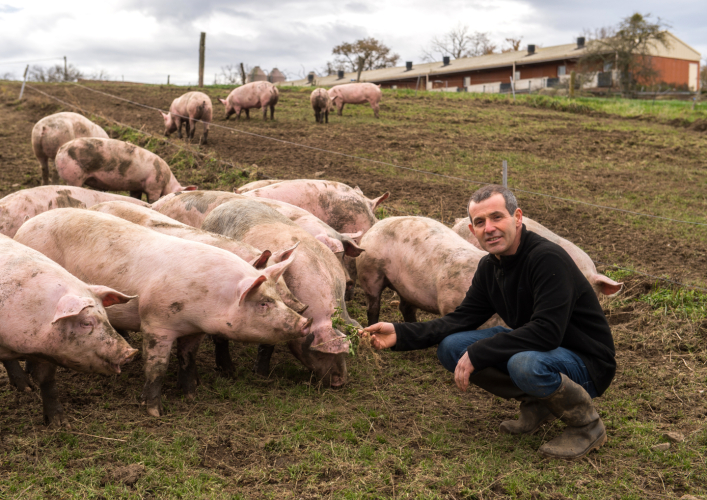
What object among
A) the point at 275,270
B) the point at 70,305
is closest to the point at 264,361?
the point at 275,270

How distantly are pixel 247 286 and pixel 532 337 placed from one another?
159 cm

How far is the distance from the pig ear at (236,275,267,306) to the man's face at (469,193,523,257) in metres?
1.24

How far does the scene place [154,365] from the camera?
382 cm

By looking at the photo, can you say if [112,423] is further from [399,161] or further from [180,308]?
[399,161]

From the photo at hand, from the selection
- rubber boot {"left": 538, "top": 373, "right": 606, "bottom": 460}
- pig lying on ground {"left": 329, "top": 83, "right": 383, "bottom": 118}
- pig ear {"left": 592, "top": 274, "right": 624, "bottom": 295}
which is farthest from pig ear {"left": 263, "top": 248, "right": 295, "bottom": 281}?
pig lying on ground {"left": 329, "top": 83, "right": 383, "bottom": 118}

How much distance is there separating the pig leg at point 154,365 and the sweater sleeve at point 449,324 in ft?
4.66

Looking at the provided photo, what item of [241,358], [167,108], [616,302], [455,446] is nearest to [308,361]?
[241,358]

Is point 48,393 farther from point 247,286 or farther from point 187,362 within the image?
point 247,286

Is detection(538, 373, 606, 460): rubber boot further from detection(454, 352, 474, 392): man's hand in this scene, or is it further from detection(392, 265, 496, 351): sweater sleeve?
detection(392, 265, 496, 351): sweater sleeve

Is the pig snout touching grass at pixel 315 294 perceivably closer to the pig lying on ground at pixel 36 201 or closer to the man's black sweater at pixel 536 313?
the man's black sweater at pixel 536 313

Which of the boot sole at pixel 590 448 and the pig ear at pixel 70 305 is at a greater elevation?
the pig ear at pixel 70 305

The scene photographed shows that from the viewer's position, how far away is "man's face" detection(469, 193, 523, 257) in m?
3.33

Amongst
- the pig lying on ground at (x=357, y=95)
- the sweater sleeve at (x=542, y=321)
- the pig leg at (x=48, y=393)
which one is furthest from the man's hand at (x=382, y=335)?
the pig lying on ground at (x=357, y=95)

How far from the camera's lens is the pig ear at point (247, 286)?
3471 mm
